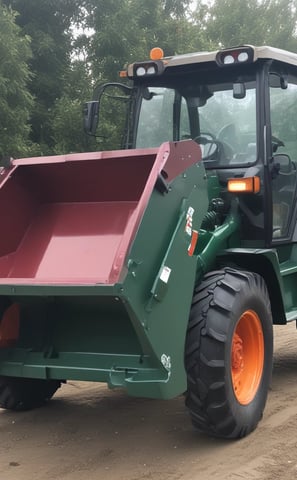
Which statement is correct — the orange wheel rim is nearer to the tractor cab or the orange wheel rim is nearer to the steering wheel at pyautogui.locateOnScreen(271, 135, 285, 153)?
the tractor cab

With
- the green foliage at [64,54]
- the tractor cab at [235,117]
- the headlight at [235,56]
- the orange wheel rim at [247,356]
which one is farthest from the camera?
the green foliage at [64,54]

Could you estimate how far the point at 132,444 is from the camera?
3.79 meters

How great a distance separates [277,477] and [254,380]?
909mm

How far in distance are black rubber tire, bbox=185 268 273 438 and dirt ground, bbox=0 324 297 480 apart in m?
0.16

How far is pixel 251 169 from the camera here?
14.7ft

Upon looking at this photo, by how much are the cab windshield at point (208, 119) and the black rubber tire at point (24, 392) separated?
207cm

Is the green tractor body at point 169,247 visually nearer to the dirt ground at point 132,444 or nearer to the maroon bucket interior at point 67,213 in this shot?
the maroon bucket interior at point 67,213

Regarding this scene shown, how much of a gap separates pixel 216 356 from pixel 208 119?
2098mm

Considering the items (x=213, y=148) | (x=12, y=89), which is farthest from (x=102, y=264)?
(x=12, y=89)

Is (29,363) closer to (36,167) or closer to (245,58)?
(36,167)

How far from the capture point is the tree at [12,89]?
30.2 feet

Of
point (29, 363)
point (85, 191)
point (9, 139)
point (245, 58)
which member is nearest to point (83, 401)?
point (29, 363)

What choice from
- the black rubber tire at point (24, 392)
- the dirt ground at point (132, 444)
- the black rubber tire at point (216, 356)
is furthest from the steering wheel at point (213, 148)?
the black rubber tire at point (24, 392)

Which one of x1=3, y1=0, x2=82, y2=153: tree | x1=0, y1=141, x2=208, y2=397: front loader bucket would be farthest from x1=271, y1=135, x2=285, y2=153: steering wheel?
x1=3, y1=0, x2=82, y2=153: tree
